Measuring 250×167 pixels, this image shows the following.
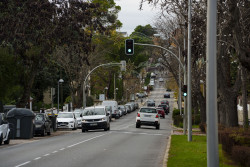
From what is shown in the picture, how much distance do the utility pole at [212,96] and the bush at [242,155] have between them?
2.37 m

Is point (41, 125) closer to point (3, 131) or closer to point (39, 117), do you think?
point (39, 117)

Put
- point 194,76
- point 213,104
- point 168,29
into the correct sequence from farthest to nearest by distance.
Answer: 1. point 168,29
2. point 194,76
3. point 213,104

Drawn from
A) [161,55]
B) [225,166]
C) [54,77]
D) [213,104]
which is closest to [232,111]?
[225,166]

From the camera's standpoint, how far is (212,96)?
10.9 m

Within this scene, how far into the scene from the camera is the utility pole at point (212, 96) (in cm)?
1076

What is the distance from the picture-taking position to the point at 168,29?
5209 centimetres

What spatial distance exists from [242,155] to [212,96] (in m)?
3.04

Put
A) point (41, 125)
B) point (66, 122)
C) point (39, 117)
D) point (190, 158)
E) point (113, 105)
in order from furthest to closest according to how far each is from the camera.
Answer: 1. point (113, 105)
2. point (66, 122)
3. point (39, 117)
4. point (41, 125)
5. point (190, 158)

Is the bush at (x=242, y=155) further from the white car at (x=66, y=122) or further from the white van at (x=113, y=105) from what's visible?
the white van at (x=113, y=105)

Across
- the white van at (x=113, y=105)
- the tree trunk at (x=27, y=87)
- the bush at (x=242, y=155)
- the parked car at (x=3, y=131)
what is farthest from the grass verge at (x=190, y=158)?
the white van at (x=113, y=105)

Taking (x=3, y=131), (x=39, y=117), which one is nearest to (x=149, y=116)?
(x=39, y=117)

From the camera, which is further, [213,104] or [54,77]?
[54,77]

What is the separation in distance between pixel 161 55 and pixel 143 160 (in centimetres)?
4052

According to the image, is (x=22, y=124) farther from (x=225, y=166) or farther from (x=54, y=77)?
(x=54, y=77)
